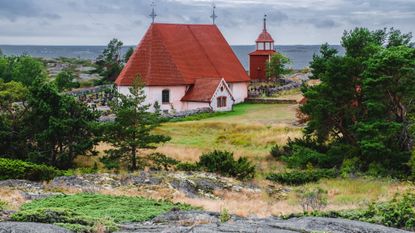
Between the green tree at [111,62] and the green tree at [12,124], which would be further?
the green tree at [111,62]

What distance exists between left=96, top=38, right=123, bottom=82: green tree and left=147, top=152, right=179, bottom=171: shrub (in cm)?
5789

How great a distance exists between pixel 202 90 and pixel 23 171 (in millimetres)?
35651

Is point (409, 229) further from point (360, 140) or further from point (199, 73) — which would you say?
point (199, 73)

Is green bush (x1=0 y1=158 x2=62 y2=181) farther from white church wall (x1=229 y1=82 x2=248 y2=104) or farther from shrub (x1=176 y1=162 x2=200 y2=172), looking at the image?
white church wall (x1=229 y1=82 x2=248 y2=104)

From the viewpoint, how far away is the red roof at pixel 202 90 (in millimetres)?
55062

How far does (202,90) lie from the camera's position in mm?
56062

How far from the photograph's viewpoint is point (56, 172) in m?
22.4

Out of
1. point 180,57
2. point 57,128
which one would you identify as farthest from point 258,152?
point 180,57

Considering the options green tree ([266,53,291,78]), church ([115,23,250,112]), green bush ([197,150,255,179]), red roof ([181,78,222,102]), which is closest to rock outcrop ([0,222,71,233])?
green bush ([197,150,255,179])

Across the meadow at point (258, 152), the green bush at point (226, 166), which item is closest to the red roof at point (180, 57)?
the meadow at point (258, 152)

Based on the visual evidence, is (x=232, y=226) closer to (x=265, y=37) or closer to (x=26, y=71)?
(x=26, y=71)

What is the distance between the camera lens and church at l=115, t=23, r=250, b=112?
54.7 metres

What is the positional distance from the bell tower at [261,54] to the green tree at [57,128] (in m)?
50.6

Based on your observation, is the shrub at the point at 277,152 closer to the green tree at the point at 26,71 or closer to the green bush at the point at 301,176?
the green bush at the point at 301,176
